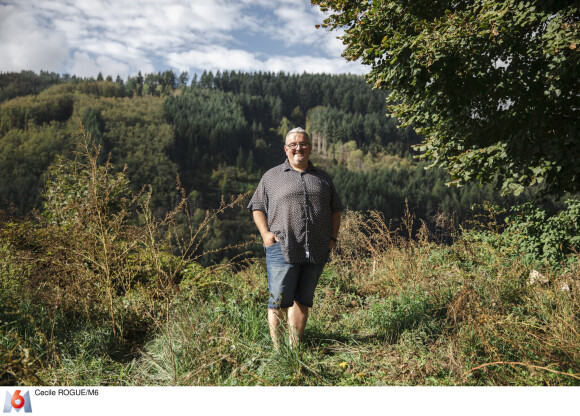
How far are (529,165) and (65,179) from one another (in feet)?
37.7

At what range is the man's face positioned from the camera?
9.71 ft

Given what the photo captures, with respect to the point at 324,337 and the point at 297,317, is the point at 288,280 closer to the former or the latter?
the point at 297,317

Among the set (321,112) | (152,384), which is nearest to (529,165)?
(152,384)

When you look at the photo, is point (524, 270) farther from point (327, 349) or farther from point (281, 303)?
point (281, 303)

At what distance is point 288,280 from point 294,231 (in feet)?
1.31

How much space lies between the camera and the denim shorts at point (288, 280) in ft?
9.59

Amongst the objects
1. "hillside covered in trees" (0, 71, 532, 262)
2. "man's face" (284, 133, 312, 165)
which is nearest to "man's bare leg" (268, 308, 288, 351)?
"man's face" (284, 133, 312, 165)

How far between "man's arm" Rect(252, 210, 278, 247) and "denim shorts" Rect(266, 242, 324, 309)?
0.04 metres

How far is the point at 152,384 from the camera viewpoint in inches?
108

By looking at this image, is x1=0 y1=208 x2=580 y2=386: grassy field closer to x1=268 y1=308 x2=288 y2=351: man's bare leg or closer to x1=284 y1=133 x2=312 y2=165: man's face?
x1=268 y1=308 x2=288 y2=351: man's bare leg
